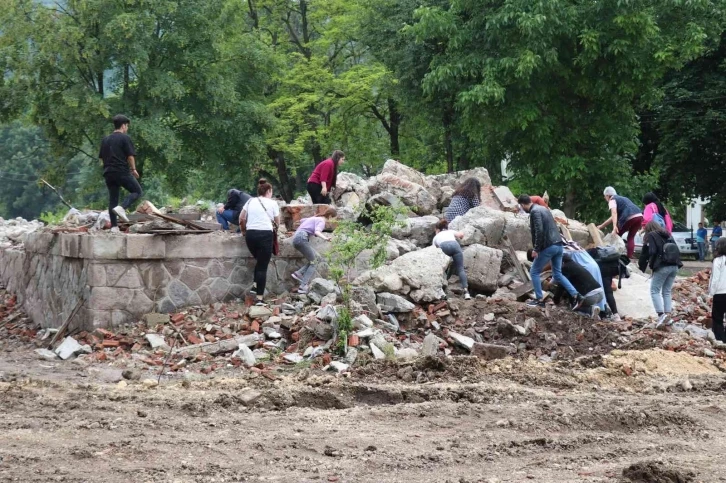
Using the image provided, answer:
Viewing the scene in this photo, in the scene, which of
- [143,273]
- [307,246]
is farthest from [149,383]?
[307,246]

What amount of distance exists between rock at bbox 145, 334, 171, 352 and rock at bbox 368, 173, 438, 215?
6.21 meters

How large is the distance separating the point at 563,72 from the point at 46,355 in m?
14.8

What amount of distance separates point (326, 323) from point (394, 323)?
102 centimetres

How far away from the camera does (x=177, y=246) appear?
1229 centimetres

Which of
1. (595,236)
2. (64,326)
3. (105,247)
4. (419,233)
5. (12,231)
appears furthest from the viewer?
(12,231)

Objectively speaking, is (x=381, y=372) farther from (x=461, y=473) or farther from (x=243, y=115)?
(x=243, y=115)

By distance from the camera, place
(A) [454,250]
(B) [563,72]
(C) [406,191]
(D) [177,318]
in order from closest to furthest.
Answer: (D) [177,318]
(A) [454,250]
(C) [406,191]
(B) [563,72]

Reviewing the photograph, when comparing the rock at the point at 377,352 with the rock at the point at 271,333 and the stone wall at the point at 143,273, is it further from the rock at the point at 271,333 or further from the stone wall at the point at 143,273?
the stone wall at the point at 143,273

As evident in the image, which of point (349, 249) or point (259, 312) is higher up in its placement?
point (349, 249)

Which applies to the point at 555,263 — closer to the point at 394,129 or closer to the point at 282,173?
the point at 394,129

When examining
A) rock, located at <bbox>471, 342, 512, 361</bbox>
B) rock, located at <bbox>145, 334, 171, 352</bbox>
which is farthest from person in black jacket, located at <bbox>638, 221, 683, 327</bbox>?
rock, located at <bbox>145, 334, 171, 352</bbox>

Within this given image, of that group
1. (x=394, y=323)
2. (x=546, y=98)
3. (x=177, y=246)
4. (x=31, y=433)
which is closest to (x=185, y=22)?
(x=546, y=98)

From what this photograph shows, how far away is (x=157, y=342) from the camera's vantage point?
1138cm

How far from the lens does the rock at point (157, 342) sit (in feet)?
37.1
